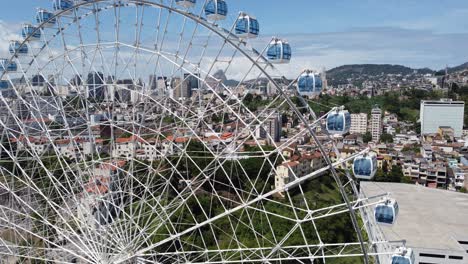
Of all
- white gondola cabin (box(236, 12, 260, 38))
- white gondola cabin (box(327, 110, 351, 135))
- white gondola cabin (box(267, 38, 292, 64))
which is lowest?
white gondola cabin (box(327, 110, 351, 135))

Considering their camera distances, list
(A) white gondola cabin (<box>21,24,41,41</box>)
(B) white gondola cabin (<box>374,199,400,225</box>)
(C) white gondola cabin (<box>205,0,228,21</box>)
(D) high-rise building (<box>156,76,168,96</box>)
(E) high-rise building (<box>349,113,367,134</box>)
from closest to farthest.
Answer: (B) white gondola cabin (<box>374,199,400,225</box>) → (C) white gondola cabin (<box>205,0,228,21</box>) → (D) high-rise building (<box>156,76,168,96</box>) → (A) white gondola cabin (<box>21,24,41,41</box>) → (E) high-rise building (<box>349,113,367,134</box>)

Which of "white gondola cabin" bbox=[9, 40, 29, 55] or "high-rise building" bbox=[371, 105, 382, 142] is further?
"high-rise building" bbox=[371, 105, 382, 142]

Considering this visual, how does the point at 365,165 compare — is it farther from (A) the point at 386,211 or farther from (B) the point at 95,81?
(B) the point at 95,81

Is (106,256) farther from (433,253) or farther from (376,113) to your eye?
(376,113)

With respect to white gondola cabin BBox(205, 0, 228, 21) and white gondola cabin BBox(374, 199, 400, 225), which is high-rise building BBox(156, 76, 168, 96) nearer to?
white gondola cabin BBox(205, 0, 228, 21)

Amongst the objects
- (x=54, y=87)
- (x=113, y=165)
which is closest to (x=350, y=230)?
(x=113, y=165)

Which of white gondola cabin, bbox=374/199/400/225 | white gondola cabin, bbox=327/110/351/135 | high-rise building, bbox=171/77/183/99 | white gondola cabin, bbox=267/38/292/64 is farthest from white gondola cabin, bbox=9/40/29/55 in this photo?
white gondola cabin, bbox=374/199/400/225

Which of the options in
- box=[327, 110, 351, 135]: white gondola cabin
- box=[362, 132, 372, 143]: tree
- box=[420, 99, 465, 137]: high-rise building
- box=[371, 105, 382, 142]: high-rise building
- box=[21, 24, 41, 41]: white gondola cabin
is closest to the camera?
box=[327, 110, 351, 135]: white gondola cabin
